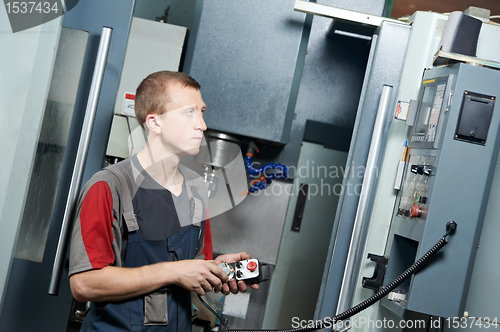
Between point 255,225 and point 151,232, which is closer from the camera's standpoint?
point 151,232

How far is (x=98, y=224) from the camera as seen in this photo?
39.7 inches

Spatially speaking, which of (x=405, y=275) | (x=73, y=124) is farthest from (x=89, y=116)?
(x=405, y=275)

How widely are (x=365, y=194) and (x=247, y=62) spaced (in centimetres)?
77

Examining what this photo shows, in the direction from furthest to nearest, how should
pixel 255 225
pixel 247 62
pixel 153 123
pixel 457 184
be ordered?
pixel 255 225, pixel 247 62, pixel 457 184, pixel 153 123

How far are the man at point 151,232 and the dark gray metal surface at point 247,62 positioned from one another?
22.1 inches

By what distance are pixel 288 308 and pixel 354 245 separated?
1178mm

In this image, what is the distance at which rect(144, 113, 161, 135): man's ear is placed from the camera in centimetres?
122

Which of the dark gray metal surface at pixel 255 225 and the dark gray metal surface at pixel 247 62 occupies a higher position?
the dark gray metal surface at pixel 247 62

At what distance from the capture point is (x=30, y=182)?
1.39 m

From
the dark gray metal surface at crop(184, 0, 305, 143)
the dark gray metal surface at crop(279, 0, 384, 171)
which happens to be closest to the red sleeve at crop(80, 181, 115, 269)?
the dark gray metal surface at crop(184, 0, 305, 143)

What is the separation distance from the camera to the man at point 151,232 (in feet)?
3.32

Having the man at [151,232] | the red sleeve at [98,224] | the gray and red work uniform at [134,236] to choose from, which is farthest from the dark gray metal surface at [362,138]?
the red sleeve at [98,224]

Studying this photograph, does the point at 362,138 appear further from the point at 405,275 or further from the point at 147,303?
the point at 147,303

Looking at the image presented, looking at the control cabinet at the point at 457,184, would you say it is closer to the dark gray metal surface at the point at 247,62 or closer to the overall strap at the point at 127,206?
the dark gray metal surface at the point at 247,62
